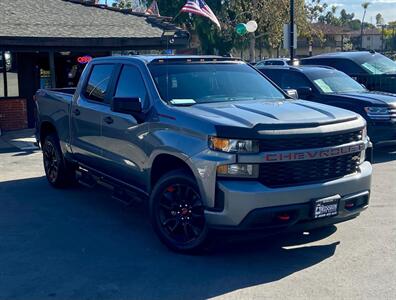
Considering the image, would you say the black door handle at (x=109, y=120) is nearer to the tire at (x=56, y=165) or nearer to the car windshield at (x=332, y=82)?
the tire at (x=56, y=165)

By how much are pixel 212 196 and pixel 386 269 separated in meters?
1.68

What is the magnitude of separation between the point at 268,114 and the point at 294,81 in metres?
6.79

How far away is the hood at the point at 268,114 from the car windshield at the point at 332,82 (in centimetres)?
558

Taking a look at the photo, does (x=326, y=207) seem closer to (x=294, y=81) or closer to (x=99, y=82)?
(x=99, y=82)

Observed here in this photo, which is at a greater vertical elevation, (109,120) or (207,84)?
(207,84)

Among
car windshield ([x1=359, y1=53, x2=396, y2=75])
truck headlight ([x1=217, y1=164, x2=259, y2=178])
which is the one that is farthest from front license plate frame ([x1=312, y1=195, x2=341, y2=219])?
car windshield ([x1=359, y1=53, x2=396, y2=75])

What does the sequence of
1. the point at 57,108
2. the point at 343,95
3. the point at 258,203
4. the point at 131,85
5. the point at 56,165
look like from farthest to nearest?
the point at 343,95, the point at 56,165, the point at 57,108, the point at 131,85, the point at 258,203

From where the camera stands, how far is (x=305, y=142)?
15.6ft

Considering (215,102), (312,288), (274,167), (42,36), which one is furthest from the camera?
(42,36)

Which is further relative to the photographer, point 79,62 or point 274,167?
point 79,62

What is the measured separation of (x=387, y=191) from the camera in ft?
25.2

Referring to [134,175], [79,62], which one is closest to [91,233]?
[134,175]

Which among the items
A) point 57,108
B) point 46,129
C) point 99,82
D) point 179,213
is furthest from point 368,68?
point 179,213

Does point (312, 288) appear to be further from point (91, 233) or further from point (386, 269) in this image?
point (91, 233)
